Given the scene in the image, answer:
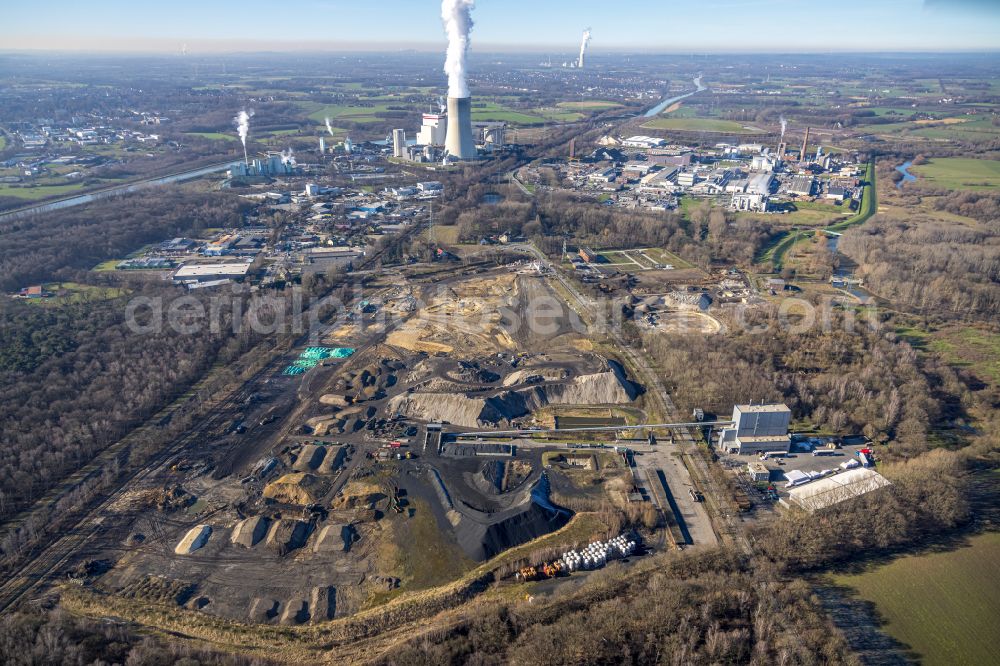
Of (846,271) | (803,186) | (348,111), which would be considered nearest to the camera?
(846,271)

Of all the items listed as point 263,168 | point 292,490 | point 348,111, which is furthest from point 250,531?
point 348,111

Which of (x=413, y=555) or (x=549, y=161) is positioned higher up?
(x=549, y=161)

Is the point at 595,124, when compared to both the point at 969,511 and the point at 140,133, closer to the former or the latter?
the point at 140,133

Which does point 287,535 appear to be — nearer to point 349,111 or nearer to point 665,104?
point 349,111

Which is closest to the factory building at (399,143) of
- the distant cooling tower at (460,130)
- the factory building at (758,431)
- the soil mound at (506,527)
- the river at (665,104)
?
the distant cooling tower at (460,130)

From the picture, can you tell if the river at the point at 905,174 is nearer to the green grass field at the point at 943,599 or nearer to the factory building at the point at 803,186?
the factory building at the point at 803,186

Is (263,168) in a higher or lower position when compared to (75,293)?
higher

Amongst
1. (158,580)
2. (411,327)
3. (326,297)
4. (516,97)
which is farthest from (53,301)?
(516,97)
